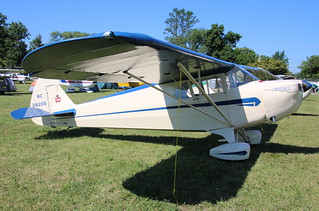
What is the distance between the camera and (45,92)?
688 cm

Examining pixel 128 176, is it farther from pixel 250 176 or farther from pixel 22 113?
pixel 22 113

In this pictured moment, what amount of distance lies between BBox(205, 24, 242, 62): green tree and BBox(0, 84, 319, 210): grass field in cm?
4497

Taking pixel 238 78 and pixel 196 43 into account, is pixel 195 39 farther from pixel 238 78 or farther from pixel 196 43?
pixel 238 78

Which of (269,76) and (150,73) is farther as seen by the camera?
(269,76)

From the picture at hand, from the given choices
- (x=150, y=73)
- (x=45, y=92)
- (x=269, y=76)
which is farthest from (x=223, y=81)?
(x=269, y=76)

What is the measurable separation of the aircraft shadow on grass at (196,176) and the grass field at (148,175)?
0.01 metres

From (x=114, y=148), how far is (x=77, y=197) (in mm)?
2504

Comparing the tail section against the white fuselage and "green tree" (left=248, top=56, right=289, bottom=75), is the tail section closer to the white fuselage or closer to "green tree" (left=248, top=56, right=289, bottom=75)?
the white fuselage

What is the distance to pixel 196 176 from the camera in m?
4.05

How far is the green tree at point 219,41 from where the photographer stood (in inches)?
1940

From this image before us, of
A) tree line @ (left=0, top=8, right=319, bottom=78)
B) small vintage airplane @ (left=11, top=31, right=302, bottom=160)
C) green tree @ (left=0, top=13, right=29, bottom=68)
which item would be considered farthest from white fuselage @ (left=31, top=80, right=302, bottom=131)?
green tree @ (left=0, top=13, right=29, bottom=68)

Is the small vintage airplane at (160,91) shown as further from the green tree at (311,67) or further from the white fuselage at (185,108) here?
the green tree at (311,67)

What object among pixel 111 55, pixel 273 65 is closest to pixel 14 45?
pixel 273 65

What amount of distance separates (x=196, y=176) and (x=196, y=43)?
64.0m
